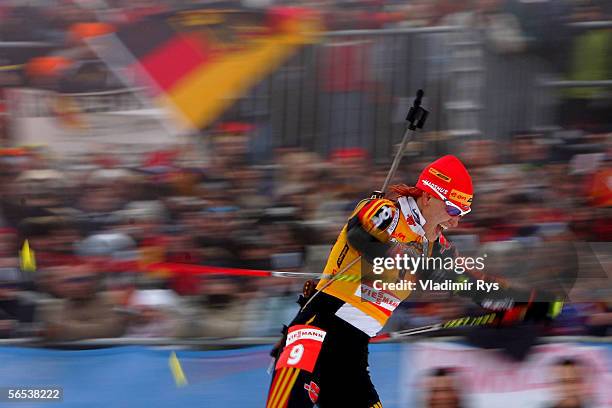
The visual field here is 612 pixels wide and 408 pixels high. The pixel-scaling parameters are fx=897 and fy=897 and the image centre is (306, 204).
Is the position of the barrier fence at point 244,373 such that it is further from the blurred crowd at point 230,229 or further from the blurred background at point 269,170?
the blurred crowd at point 230,229

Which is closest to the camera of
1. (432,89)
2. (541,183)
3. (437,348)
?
(437,348)

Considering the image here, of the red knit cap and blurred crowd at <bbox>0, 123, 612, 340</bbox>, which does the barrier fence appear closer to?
blurred crowd at <bbox>0, 123, 612, 340</bbox>

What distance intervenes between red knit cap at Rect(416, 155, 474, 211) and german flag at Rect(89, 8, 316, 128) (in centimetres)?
229

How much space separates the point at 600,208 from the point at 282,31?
225 cm

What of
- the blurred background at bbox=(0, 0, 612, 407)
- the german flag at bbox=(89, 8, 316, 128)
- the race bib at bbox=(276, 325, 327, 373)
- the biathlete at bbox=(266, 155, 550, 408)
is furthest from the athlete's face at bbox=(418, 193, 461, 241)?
the german flag at bbox=(89, 8, 316, 128)

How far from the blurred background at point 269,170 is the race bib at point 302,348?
1359 mm

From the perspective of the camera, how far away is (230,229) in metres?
5.41

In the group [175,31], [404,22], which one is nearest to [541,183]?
[404,22]

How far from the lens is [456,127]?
5.55m

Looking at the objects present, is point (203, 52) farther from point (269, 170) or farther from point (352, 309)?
point (352, 309)

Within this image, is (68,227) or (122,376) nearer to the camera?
(122,376)

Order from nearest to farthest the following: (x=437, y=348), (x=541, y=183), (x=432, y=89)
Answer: (x=437, y=348) < (x=541, y=183) < (x=432, y=89)

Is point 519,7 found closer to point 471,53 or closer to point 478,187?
point 471,53

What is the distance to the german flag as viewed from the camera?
5.77 metres
